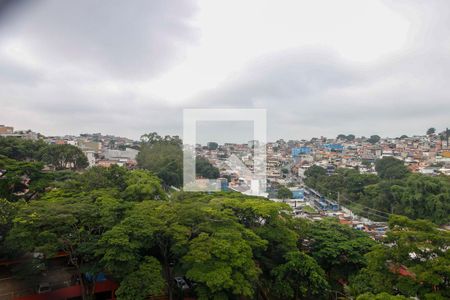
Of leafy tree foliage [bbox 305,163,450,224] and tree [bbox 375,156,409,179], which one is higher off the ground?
tree [bbox 375,156,409,179]

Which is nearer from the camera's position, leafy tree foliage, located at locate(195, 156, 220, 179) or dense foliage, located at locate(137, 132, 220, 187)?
dense foliage, located at locate(137, 132, 220, 187)

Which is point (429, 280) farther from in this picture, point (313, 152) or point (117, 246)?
point (313, 152)

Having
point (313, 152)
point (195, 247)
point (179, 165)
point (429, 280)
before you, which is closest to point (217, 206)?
point (195, 247)

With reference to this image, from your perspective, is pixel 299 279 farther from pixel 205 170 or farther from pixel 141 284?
pixel 205 170

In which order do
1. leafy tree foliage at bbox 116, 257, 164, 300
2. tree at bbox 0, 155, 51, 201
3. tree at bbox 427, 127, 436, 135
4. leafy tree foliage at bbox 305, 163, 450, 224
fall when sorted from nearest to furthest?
leafy tree foliage at bbox 116, 257, 164, 300 → tree at bbox 0, 155, 51, 201 → leafy tree foliage at bbox 305, 163, 450, 224 → tree at bbox 427, 127, 436, 135

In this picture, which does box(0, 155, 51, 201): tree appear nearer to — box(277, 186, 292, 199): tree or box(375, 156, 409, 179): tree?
box(277, 186, 292, 199): tree

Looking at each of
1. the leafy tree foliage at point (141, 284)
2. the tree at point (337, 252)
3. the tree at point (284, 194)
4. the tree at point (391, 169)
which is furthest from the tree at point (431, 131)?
the leafy tree foliage at point (141, 284)

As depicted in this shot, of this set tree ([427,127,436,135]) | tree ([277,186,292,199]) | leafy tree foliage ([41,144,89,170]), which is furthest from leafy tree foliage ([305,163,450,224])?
tree ([427,127,436,135])
